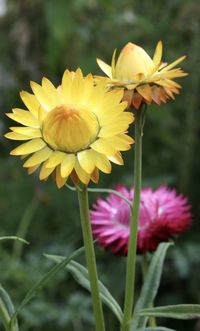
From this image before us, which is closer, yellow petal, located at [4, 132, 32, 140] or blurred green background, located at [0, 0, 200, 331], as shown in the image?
yellow petal, located at [4, 132, 32, 140]

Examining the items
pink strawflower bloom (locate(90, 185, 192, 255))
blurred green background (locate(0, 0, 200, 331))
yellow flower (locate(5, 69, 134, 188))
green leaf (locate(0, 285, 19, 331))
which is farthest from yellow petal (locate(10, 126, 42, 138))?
blurred green background (locate(0, 0, 200, 331))

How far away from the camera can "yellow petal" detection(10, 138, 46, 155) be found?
1.84 feet

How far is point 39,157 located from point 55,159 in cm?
2

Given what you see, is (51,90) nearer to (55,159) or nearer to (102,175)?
(55,159)

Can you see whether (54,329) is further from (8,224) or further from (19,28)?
(19,28)

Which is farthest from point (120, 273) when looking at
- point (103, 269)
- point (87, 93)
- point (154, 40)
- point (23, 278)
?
point (87, 93)

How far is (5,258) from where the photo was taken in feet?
5.23

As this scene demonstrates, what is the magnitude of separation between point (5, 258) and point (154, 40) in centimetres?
102

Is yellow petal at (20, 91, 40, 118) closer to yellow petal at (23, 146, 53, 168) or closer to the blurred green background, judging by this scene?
yellow petal at (23, 146, 53, 168)

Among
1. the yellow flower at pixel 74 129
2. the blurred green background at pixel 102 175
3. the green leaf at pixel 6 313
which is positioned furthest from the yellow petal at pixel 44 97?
the blurred green background at pixel 102 175

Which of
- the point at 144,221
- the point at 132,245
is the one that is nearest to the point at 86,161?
the point at 132,245

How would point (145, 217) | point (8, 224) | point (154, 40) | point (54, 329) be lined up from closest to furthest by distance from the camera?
1. point (145, 217)
2. point (54, 329)
3. point (8, 224)
4. point (154, 40)

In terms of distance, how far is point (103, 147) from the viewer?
1.84 feet

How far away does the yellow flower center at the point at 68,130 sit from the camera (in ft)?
1.85
